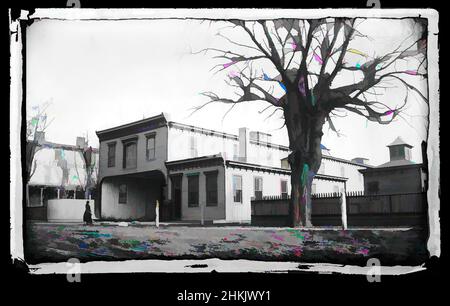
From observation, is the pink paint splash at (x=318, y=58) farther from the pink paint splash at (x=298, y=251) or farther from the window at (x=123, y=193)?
the window at (x=123, y=193)

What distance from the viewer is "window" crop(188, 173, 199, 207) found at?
8320 millimetres

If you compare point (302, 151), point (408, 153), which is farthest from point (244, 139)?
point (408, 153)

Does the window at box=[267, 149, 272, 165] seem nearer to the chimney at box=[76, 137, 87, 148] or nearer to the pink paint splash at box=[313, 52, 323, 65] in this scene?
the pink paint splash at box=[313, 52, 323, 65]

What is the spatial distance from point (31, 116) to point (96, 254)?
Result: 7.73ft

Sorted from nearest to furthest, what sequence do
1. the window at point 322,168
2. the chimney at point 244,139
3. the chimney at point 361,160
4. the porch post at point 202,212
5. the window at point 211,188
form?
1. the chimney at point 361,160
2. the window at point 322,168
3. the chimney at point 244,139
4. the porch post at point 202,212
5. the window at point 211,188

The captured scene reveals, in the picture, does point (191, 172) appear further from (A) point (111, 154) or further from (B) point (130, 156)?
(A) point (111, 154)

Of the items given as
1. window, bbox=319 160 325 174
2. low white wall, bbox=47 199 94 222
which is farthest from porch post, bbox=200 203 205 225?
window, bbox=319 160 325 174

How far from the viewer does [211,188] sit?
29.9ft

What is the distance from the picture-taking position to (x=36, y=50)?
23.7ft

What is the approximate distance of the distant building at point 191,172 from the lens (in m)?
7.68

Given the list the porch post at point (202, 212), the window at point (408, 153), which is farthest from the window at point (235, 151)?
the window at point (408, 153)

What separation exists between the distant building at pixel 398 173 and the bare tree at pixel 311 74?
1.64 ft

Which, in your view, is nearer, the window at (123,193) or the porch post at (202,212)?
the porch post at (202,212)
